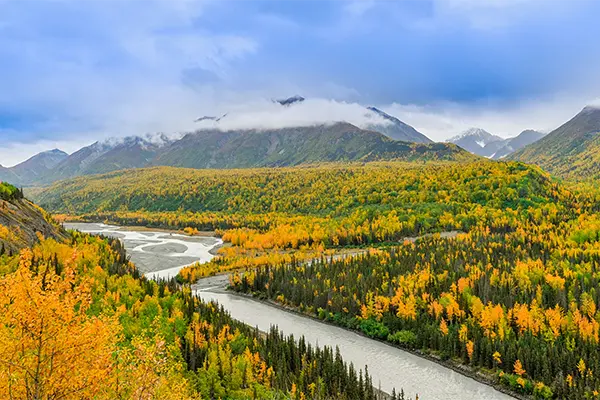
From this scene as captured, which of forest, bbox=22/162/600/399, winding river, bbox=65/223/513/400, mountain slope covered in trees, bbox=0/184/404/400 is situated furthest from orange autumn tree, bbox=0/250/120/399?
forest, bbox=22/162/600/399

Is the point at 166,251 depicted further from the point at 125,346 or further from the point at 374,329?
the point at 125,346

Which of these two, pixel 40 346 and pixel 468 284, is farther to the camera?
pixel 468 284

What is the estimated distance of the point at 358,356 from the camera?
208 ft

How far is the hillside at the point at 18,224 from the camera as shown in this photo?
6431 cm

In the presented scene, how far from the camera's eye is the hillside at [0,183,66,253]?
64.3m

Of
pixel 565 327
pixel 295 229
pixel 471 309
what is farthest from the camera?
pixel 295 229

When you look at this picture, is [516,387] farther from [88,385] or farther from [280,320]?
[88,385]

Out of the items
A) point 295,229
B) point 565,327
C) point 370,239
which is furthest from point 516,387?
point 295,229

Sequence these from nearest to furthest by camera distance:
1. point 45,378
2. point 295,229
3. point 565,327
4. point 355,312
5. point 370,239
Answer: point 45,378
point 565,327
point 355,312
point 370,239
point 295,229

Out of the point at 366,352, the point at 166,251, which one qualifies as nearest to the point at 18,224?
the point at 366,352

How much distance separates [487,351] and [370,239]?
92222 millimetres

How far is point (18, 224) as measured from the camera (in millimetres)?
71500

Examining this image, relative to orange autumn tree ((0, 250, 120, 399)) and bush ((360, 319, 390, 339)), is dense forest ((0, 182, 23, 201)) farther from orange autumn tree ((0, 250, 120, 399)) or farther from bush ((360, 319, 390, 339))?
orange autumn tree ((0, 250, 120, 399))

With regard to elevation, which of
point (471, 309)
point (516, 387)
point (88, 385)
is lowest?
point (516, 387)
